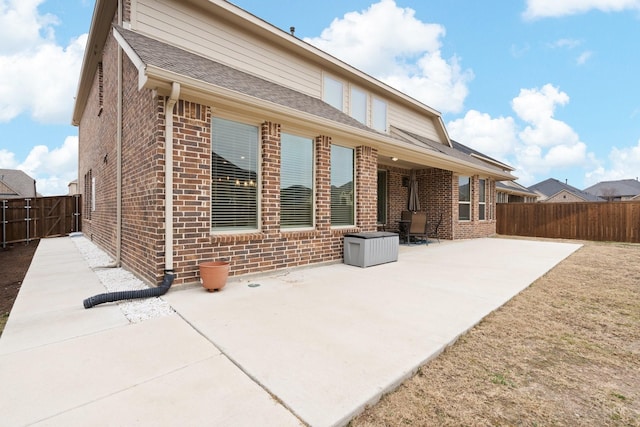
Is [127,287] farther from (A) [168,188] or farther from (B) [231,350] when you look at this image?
(B) [231,350]

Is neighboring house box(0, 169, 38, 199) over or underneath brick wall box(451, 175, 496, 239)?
over

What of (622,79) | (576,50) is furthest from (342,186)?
(622,79)

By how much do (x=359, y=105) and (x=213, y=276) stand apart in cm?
744

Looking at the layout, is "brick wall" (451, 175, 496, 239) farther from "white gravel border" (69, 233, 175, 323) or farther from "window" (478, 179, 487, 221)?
"white gravel border" (69, 233, 175, 323)

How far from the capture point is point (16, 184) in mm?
35438

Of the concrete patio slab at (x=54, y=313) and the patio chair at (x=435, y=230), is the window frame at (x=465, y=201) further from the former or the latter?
the concrete patio slab at (x=54, y=313)

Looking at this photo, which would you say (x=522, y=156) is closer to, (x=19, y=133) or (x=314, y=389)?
(x=314, y=389)

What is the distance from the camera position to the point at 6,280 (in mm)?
5645

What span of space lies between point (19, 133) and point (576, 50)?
35.8 metres

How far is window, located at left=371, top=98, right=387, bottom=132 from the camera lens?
32.4 feet

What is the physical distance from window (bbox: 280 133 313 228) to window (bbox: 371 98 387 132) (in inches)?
188

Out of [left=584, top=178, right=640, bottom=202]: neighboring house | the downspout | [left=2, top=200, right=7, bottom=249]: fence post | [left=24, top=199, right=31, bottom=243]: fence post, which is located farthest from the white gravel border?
[left=584, top=178, right=640, bottom=202]: neighboring house

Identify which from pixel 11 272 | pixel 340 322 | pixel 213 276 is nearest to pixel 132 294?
pixel 213 276

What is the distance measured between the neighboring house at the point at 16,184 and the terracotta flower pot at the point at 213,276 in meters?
43.1
